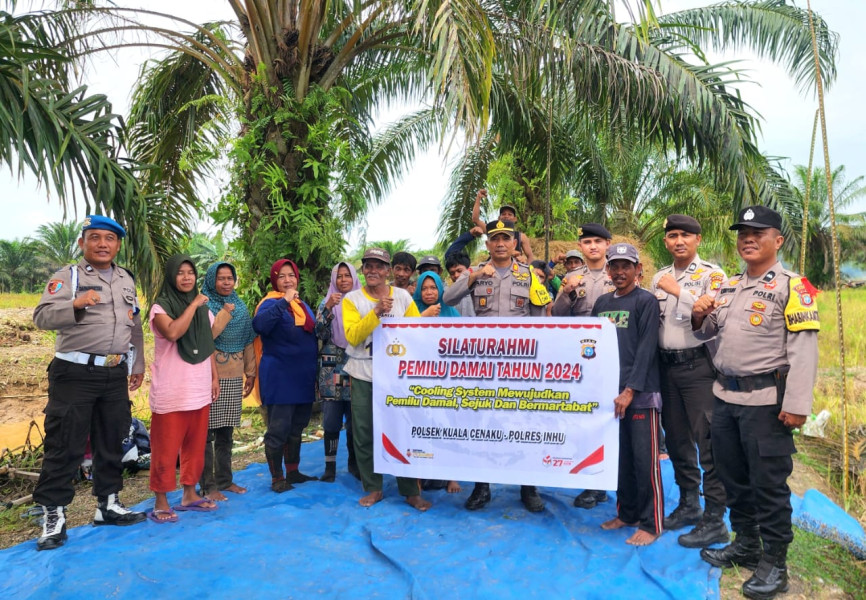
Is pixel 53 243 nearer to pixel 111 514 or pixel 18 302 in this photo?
pixel 18 302

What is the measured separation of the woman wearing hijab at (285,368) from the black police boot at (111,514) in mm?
990

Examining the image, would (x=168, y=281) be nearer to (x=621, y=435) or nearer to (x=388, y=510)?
(x=388, y=510)

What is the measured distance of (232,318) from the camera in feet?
14.5

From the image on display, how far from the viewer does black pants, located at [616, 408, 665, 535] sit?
11.4 feet

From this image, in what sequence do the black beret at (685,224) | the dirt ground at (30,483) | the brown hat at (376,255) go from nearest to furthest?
the dirt ground at (30,483), the black beret at (685,224), the brown hat at (376,255)

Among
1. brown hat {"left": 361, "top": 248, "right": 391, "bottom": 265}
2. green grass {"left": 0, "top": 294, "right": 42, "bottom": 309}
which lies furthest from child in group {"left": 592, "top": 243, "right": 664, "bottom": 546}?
green grass {"left": 0, "top": 294, "right": 42, "bottom": 309}

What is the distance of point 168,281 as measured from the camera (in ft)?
12.9

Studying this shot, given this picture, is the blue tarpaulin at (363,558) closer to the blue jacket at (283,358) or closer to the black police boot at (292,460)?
the black police boot at (292,460)

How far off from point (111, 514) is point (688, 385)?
3.63 m

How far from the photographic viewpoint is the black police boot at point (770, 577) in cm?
287

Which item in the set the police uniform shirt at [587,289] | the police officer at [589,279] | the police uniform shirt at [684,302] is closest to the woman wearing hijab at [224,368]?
the police officer at [589,279]

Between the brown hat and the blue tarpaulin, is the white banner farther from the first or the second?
the brown hat

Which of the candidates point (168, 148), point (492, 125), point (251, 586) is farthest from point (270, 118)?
point (251, 586)

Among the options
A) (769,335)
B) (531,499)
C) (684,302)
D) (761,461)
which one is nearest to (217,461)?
(531,499)
